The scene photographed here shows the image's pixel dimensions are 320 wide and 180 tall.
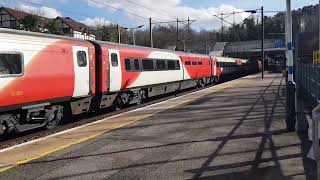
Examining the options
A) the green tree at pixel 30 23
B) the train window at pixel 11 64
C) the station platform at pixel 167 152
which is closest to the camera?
the station platform at pixel 167 152

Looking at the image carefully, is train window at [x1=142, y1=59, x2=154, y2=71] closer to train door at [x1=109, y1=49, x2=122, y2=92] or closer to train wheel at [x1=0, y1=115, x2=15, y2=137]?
train door at [x1=109, y1=49, x2=122, y2=92]

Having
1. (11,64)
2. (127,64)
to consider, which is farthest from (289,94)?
(127,64)

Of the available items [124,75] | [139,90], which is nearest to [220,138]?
[124,75]

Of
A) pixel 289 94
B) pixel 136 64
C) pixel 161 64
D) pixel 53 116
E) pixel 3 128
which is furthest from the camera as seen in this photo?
pixel 161 64

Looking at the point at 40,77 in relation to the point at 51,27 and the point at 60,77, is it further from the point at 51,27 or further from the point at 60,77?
the point at 51,27

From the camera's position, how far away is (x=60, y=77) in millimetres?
14047

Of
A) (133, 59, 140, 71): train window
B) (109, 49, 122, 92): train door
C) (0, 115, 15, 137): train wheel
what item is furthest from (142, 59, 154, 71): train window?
(0, 115, 15, 137): train wheel

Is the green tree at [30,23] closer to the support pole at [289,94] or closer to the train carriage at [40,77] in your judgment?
the train carriage at [40,77]

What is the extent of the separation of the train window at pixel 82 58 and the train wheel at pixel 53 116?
158 centimetres

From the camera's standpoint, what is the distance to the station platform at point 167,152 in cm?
765

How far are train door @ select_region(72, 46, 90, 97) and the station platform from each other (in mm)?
2017

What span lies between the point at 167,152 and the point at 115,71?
9730 millimetres

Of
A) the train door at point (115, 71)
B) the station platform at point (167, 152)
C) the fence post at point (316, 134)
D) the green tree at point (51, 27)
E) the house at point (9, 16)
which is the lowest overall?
the station platform at point (167, 152)

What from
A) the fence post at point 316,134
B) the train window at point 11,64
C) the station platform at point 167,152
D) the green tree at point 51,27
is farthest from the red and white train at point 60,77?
the green tree at point 51,27
